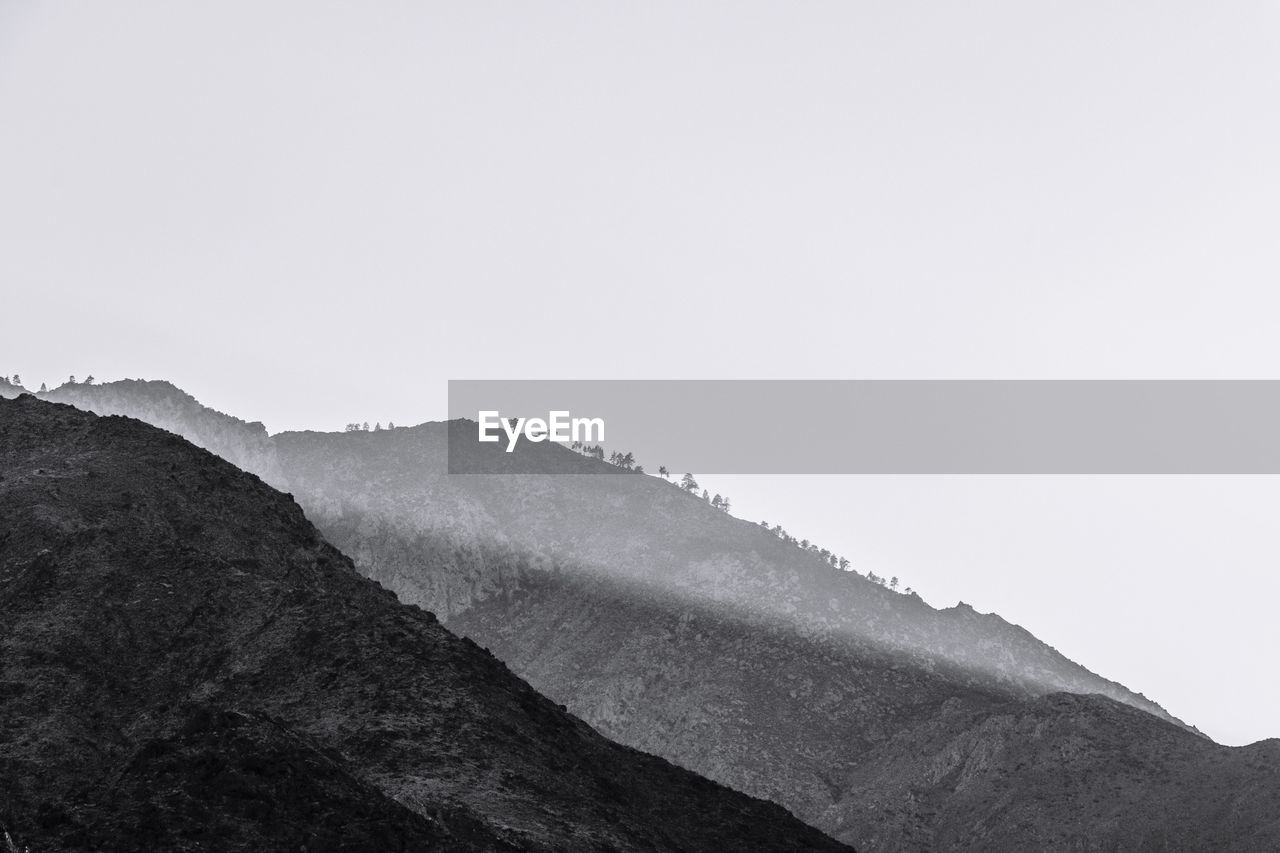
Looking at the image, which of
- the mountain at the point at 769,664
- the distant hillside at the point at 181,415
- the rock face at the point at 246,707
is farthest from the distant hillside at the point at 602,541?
the rock face at the point at 246,707

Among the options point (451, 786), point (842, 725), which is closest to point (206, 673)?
point (451, 786)

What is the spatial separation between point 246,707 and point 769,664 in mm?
57873

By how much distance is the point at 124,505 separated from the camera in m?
43.5

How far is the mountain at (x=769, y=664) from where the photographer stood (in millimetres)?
64188

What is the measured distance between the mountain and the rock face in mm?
29934

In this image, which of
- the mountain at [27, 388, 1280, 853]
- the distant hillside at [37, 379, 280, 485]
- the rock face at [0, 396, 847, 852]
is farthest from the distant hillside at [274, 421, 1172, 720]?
the rock face at [0, 396, 847, 852]

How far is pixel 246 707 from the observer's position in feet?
111

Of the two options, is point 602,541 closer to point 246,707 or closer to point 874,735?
point 874,735

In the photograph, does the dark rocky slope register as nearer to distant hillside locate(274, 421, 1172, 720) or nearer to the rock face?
distant hillside locate(274, 421, 1172, 720)

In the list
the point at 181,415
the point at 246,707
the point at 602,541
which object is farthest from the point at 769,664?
the point at 181,415

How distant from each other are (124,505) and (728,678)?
51.8m

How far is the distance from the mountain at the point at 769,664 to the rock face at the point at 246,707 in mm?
29934

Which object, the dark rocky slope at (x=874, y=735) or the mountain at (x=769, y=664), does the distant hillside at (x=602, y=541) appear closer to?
the mountain at (x=769, y=664)

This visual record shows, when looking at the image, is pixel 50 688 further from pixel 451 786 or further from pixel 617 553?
pixel 617 553
